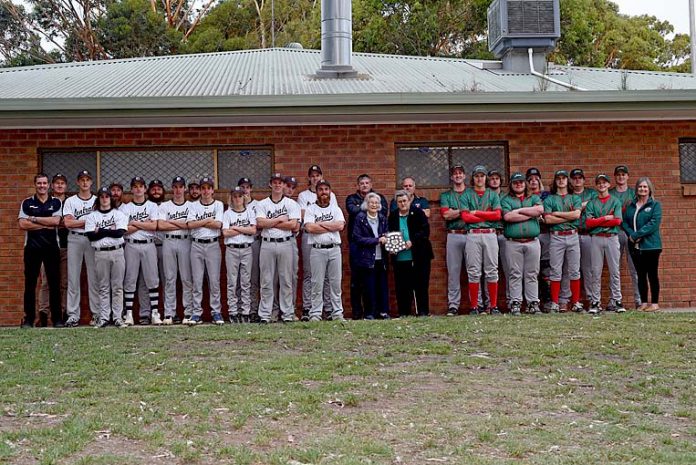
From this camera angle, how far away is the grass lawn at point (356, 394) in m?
5.11

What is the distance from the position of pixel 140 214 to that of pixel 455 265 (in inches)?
158

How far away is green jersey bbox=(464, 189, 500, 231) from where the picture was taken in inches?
438

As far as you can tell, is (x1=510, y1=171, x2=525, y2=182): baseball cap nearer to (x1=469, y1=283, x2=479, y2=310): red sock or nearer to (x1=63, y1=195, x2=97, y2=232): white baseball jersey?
(x1=469, y1=283, x2=479, y2=310): red sock

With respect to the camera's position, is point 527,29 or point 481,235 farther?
point 527,29

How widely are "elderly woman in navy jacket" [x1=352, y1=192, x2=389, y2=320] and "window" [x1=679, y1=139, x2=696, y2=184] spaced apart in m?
4.44

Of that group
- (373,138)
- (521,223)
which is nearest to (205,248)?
(373,138)

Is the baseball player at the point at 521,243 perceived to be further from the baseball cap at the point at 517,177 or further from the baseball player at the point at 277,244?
the baseball player at the point at 277,244

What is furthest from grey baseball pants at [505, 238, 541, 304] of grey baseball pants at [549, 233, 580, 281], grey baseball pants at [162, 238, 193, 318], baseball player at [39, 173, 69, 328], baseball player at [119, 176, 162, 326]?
baseball player at [39, 173, 69, 328]

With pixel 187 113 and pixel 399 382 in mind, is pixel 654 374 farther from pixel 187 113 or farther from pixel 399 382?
pixel 187 113

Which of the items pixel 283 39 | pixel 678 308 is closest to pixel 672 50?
pixel 283 39

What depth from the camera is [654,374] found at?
723 cm

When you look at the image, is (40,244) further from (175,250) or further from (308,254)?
(308,254)

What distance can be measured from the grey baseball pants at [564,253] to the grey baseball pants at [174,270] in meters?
4.61

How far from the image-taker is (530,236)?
11094 mm
